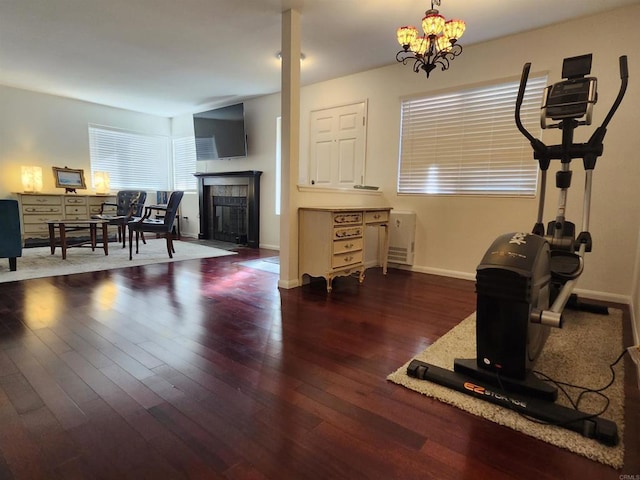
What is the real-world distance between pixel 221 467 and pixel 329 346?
41.4 inches

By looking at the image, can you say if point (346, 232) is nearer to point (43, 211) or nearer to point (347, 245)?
point (347, 245)

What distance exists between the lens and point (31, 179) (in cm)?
578

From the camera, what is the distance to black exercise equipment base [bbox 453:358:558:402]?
1.48 meters

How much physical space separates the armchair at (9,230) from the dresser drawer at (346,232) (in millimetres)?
3512

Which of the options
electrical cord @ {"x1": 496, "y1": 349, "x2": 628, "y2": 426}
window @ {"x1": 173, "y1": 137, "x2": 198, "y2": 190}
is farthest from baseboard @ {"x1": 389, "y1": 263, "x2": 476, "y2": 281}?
window @ {"x1": 173, "y1": 137, "x2": 198, "y2": 190}

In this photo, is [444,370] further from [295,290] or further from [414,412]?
[295,290]

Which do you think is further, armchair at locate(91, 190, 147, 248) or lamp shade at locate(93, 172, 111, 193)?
lamp shade at locate(93, 172, 111, 193)

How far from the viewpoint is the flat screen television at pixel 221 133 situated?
6.19 meters

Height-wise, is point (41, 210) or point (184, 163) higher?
point (184, 163)

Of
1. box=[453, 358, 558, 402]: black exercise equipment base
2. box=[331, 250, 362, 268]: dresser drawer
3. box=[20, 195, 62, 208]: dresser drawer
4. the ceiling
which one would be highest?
the ceiling

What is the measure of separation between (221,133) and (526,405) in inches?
250

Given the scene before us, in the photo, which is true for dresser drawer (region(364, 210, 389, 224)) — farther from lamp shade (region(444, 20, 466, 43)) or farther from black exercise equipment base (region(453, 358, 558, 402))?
black exercise equipment base (region(453, 358, 558, 402))

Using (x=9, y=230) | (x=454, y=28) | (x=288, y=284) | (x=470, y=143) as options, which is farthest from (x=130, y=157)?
(x=454, y=28)

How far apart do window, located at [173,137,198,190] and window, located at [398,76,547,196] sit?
4.96m
